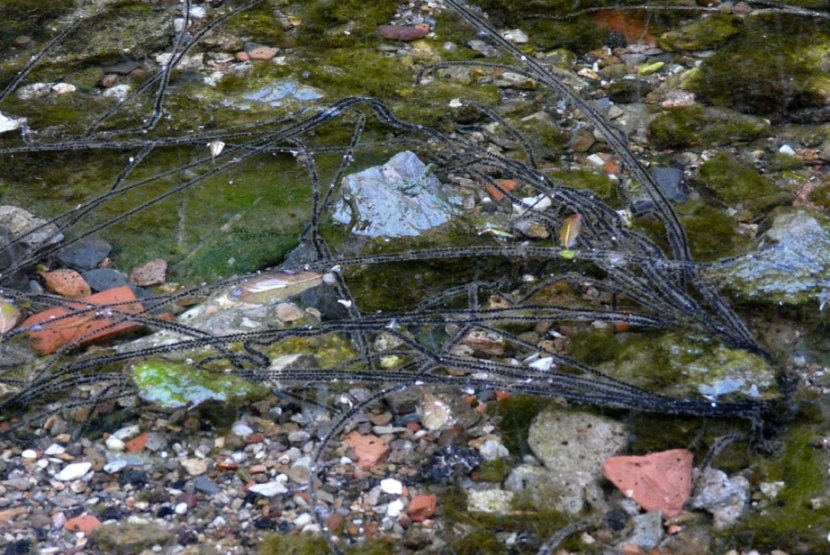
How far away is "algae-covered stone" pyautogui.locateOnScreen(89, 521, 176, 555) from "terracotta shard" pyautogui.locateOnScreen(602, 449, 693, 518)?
1.08m

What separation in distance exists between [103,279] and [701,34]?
8.97 ft

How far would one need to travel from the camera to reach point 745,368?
248cm

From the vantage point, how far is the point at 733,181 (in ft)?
10.8

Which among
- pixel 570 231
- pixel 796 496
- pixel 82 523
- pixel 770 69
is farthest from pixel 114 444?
pixel 770 69

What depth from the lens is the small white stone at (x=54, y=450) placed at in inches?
96.7

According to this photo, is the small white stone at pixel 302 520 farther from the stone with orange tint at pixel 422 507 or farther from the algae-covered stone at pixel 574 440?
the algae-covered stone at pixel 574 440

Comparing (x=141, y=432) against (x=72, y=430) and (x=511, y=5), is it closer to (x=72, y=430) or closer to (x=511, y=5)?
(x=72, y=430)

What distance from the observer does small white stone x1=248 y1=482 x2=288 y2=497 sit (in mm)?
2330

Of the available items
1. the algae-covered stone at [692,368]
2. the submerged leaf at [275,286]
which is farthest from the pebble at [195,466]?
the algae-covered stone at [692,368]

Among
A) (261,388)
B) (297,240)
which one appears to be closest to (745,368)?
(261,388)

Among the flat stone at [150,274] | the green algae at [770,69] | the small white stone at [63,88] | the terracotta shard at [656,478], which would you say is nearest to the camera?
the terracotta shard at [656,478]

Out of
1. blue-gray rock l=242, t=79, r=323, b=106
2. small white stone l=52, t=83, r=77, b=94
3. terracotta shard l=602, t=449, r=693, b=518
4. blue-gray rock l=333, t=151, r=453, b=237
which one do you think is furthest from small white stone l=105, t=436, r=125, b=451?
small white stone l=52, t=83, r=77, b=94

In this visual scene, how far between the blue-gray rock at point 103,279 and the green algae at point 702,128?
2.02 metres

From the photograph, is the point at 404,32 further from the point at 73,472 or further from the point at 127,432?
the point at 73,472
